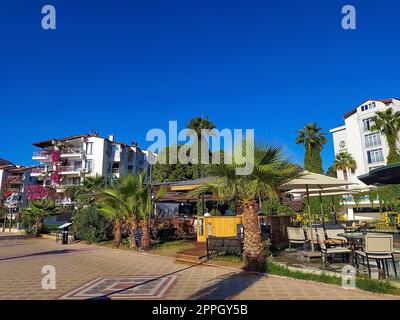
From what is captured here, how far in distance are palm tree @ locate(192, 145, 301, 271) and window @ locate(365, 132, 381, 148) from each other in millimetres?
47968

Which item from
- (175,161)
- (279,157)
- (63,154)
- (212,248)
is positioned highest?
(63,154)

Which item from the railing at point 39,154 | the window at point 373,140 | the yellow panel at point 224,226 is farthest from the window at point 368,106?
the railing at point 39,154

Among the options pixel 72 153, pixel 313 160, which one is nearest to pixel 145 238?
pixel 313 160

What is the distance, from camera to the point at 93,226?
17375 mm

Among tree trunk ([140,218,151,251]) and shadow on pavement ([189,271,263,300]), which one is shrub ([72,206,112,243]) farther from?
shadow on pavement ([189,271,263,300])

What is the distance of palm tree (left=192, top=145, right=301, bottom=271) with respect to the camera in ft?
26.9

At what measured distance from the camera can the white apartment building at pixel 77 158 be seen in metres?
52.5

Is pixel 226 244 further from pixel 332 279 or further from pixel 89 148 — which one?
pixel 89 148

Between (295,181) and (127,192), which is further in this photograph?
(127,192)

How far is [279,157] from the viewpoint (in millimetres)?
8398

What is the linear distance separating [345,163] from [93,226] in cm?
4552

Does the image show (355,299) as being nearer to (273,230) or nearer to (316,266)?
(316,266)
